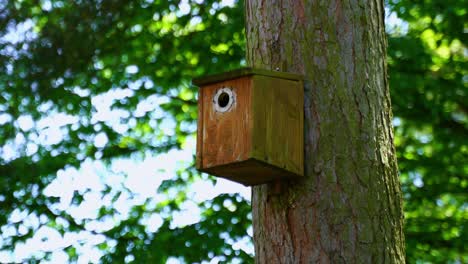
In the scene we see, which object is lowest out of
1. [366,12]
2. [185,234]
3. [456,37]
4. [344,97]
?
[185,234]

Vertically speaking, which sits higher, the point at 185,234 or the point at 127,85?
the point at 127,85

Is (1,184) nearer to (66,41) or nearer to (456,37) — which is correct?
(66,41)

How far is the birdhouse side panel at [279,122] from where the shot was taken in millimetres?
3084

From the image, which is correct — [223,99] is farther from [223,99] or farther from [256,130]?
[256,130]

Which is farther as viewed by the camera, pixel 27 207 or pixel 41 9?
pixel 41 9

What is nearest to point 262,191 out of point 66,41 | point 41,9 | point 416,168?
point 416,168

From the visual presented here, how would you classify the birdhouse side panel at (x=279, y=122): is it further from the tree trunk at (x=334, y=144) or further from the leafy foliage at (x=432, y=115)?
the leafy foliage at (x=432, y=115)

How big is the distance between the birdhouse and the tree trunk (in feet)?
0.14

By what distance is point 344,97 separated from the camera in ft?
10.3

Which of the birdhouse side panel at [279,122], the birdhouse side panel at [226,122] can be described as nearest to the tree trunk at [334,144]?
the birdhouse side panel at [279,122]

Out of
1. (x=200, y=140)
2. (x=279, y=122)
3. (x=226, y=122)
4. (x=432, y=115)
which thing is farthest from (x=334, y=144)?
(x=432, y=115)

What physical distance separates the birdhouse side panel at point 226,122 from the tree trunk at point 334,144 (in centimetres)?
17

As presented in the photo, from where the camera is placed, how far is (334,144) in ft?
10.1

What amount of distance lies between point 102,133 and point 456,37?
2.83m
